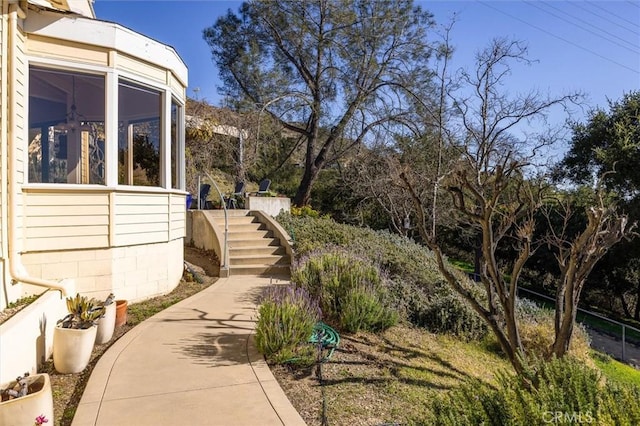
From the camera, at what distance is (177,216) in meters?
7.56

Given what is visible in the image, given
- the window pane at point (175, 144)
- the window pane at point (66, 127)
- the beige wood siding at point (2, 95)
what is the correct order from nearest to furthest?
the beige wood siding at point (2, 95), the window pane at point (66, 127), the window pane at point (175, 144)

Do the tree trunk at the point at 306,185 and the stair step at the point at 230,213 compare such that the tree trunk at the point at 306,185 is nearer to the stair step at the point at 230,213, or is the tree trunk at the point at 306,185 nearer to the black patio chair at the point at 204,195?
the black patio chair at the point at 204,195

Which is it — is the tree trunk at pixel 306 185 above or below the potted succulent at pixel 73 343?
above

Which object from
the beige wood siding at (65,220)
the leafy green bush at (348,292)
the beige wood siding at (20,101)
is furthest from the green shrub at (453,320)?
the beige wood siding at (20,101)

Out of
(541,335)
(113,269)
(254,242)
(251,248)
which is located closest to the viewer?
(113,269)

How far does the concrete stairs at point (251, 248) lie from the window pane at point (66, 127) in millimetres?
3666

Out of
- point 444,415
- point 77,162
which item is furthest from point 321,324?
point 77,162

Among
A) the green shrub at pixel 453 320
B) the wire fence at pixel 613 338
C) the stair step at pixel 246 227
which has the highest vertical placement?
the stair step at pixel 246 227

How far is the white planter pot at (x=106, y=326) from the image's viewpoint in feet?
15.2

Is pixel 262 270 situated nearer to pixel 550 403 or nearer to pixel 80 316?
pixel 80 316

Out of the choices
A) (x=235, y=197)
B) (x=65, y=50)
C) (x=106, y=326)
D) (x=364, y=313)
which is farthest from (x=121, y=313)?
(x=235, y=197)

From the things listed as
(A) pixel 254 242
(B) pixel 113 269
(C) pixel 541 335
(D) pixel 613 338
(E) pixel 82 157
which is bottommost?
(D) pixel 613 338

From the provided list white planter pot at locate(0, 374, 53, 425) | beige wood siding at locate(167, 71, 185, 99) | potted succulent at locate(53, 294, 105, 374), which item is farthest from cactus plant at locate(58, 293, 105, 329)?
beige wood siding at locate(167, 71, 185, 99)

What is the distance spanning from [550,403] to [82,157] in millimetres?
6449
